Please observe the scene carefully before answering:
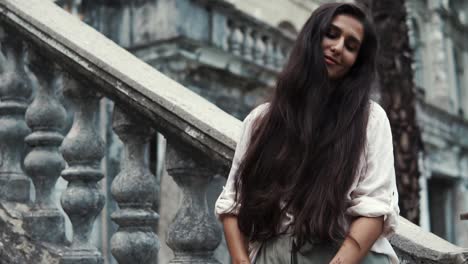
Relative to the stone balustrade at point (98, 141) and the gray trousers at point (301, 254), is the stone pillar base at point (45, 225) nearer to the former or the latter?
the stone balustrade at point (98, 141)

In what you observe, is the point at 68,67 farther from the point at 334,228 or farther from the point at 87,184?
the point at 334,228

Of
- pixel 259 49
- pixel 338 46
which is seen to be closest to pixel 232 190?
pixel 338 46

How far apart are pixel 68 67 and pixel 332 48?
1361 millimetres

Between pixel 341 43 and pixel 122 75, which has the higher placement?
pixel 341 43

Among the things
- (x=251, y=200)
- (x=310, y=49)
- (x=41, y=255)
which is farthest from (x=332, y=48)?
(x=41, y=255)

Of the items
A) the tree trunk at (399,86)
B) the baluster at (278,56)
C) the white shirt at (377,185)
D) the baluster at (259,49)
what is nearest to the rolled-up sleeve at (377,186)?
the white shirt at (377,185)

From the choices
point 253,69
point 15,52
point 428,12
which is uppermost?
point 15,52

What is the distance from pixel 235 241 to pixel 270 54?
292 inches

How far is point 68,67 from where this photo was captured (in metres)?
3.21

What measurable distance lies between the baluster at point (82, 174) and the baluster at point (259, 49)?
6.21 metres

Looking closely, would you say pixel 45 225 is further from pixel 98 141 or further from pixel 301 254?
pixel 301 254

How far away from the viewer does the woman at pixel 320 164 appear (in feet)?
7.19

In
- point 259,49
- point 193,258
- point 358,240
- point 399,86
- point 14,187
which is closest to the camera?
point 358,240

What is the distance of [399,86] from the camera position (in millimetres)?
6293
